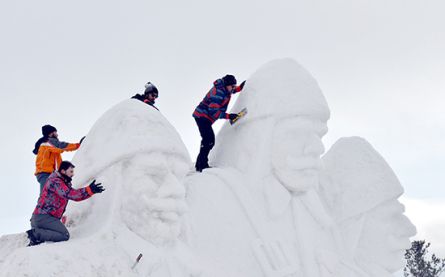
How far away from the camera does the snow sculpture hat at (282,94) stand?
9.43 m

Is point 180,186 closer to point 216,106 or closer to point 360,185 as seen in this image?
point 216,106

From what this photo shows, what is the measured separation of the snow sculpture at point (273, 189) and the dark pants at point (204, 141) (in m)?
0.29

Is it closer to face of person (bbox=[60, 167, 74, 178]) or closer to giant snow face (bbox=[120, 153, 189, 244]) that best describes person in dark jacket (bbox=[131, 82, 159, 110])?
giant snow face (bbox=[120, 153, 189, 244])

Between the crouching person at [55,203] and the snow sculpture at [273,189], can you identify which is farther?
the snow sculpture at [273,189]

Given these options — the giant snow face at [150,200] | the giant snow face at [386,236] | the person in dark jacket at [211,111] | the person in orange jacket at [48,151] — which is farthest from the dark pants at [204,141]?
the giant snow face at [386,236]

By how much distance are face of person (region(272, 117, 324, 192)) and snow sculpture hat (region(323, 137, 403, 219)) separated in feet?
4.98

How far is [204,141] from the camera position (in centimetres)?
951

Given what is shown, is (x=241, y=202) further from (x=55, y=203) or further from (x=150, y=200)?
(x=55, y=203)

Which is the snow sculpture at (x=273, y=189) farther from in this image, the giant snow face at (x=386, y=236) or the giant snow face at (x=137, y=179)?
the giant snow face at (x=137, y=179)

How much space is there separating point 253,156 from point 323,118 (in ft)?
4.26

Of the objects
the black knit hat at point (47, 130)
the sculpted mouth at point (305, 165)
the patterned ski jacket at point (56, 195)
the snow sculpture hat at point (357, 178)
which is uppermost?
the black knit hat at point (47, 130)

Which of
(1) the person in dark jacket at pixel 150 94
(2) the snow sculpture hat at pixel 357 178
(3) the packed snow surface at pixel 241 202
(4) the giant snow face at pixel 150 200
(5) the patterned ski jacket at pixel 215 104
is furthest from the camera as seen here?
(2) the snow sculpture hat at pixel 357 178

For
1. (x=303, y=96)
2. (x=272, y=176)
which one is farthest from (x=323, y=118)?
(x=272, y=176)

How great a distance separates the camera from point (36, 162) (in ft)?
27.0
